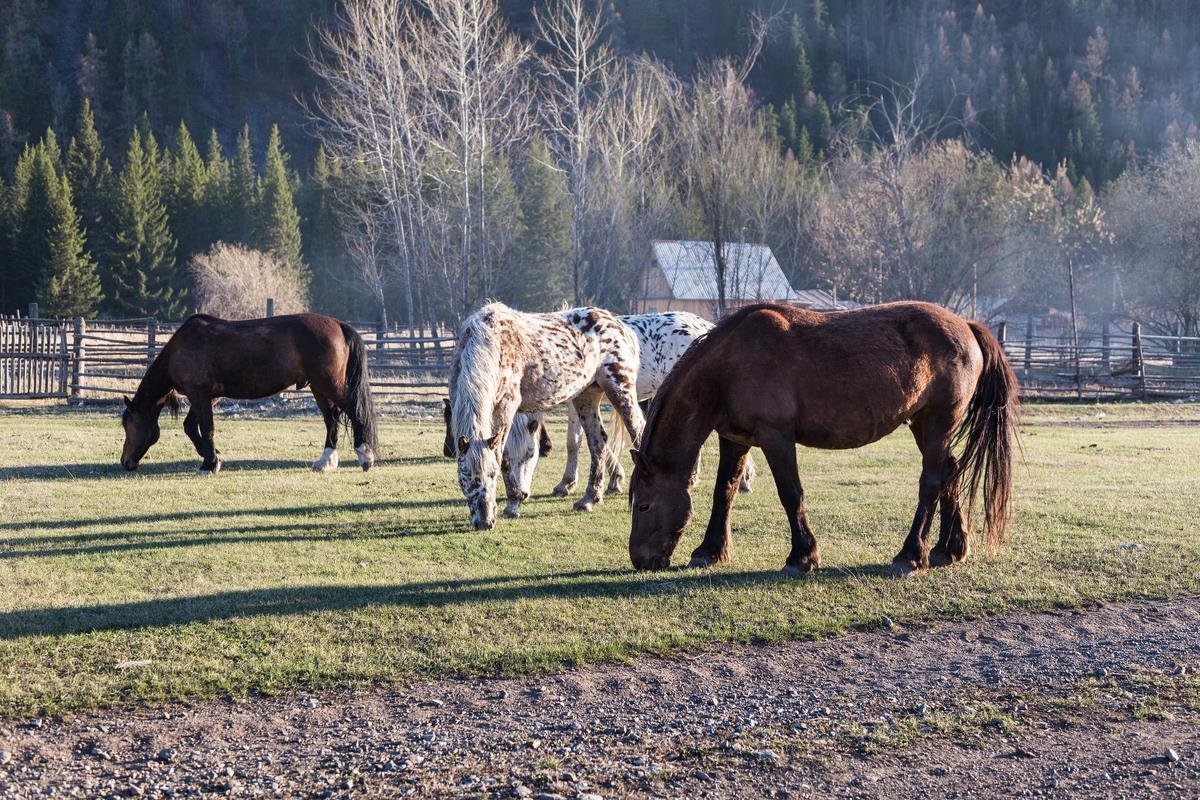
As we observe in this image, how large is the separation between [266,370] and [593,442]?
477 cm

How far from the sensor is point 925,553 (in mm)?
6855

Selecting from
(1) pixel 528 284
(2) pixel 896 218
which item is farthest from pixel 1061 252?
(1) pixel 528 284

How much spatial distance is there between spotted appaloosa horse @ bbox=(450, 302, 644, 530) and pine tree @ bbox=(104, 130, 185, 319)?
5024cm

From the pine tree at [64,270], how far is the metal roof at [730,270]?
94.2 feet

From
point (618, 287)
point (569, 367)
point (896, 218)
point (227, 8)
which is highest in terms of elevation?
point (227, 8)

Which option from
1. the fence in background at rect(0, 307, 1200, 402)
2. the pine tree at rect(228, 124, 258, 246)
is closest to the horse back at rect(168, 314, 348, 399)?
the fence in background at rect(0, 307, 1200, 402)

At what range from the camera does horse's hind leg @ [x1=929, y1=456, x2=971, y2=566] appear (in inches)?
277

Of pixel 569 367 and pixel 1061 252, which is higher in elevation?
pixel 1061 252

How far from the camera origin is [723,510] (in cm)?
704

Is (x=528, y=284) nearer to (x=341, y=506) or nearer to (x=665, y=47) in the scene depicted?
(x=341, y=506)

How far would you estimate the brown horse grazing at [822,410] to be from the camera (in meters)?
6.64

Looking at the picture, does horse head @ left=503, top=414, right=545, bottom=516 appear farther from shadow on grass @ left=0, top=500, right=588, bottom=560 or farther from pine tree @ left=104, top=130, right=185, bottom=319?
pine tree @ left=104, top=130, right=185, bottom=319

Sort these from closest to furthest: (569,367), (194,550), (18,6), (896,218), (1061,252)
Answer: (194,550)
(569,367)
(896,218)
(1061,252)
(18,6)

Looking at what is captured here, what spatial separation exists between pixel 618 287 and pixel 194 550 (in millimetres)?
34987
